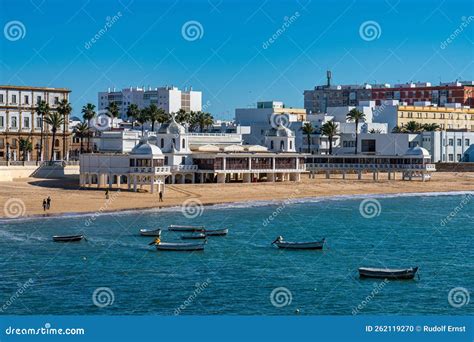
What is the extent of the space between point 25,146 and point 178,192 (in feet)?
107

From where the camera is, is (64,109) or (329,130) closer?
(64,109)

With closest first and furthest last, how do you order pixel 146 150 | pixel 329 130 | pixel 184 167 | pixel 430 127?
pixel 146 150, pixel 184 167, pixel 329 130, pixel 430 127

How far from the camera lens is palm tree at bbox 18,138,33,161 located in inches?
5335

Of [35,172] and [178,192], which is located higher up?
[35,172]

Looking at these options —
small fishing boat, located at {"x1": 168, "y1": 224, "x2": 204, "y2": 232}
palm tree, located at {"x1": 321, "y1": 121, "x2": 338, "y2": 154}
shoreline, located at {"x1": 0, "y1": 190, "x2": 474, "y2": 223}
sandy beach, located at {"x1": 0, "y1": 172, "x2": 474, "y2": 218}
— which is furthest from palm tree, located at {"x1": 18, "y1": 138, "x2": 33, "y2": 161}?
small fishing boat, located at {"x1": 168, "y1": 224, "x2": 204, "y2": 232}

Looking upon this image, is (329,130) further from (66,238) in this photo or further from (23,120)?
(66,238)

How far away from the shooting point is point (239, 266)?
65.4m

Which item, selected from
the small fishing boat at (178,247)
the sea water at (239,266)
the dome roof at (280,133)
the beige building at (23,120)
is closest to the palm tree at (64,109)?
the beige building at (23,120)

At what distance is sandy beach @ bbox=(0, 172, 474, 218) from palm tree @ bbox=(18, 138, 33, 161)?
18.4m

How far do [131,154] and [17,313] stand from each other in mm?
61203

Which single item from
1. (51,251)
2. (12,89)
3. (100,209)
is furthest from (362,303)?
(12,89)

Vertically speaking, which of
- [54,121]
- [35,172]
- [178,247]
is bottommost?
[178,247]

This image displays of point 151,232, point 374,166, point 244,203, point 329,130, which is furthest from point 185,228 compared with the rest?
point 329,130

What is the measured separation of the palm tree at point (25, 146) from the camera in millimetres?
135500
